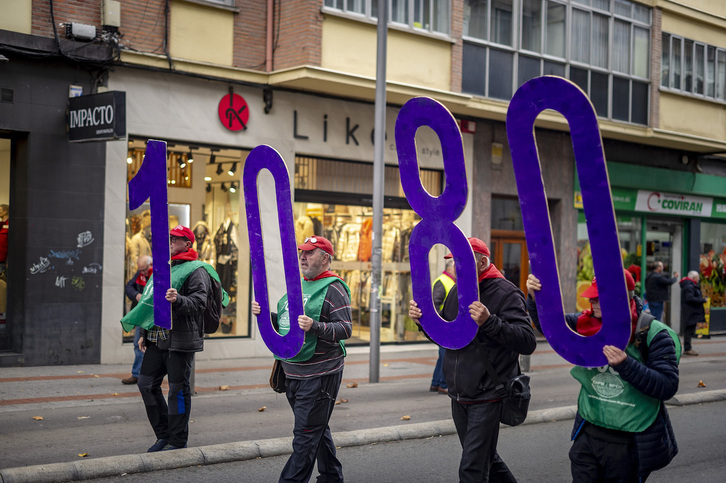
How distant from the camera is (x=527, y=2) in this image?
1894 cm

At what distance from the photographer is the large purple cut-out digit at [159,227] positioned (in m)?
6.97

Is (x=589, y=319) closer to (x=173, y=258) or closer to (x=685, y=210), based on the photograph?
(x=173, y=258)

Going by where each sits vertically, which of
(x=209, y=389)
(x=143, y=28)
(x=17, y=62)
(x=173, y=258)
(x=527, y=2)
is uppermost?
(x=527, y=2)

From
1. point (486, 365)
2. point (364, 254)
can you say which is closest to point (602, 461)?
point (486, 365)

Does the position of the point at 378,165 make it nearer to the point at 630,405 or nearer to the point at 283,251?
the point at 283,251

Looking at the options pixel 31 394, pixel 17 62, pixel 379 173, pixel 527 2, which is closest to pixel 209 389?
pixel 31 394

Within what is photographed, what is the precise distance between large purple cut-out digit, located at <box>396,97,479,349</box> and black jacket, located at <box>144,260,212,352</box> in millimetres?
2428

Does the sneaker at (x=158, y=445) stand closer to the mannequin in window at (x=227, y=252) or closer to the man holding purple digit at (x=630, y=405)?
the man holding purple digit at (x=630, y=405)

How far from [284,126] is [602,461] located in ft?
38.8

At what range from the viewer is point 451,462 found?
309 inches

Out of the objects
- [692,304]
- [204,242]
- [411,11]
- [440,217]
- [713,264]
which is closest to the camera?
[440,217]

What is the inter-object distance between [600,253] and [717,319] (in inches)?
870

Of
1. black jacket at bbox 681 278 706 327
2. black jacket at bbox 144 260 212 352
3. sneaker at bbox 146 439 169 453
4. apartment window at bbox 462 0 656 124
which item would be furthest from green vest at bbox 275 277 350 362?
black jacket at bbox 681 278 706 327

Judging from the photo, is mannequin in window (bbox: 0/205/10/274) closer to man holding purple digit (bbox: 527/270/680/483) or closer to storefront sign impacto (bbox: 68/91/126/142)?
storefront sign impacto (bbox: 68/91/126/142)
